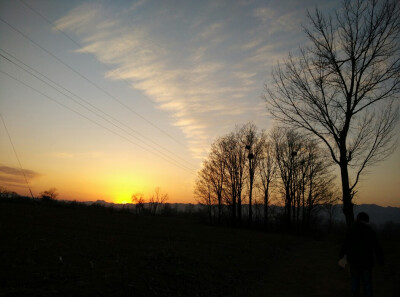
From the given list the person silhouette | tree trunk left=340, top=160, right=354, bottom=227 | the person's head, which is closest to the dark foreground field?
the person silhouette

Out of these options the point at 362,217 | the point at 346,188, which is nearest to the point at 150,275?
the point at 362,217

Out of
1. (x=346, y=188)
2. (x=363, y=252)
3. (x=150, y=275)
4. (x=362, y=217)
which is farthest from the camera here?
(x=346, y=188)

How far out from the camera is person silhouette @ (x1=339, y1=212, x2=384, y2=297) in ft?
21.4

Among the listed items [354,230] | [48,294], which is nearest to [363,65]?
[354,230]

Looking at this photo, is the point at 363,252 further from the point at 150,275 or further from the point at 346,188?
the point at 346,188

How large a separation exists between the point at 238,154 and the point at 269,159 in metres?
6.22

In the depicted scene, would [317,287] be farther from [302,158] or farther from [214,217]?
[214,217]

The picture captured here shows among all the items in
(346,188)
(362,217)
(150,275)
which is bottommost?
(150,275)

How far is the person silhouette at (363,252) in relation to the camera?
6.52 m

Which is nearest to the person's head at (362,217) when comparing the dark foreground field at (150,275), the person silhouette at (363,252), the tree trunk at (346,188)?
the person silhouette at (363,252)

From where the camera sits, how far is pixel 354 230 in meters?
6.93

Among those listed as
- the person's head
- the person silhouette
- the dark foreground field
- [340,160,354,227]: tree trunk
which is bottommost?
the dark foreground field

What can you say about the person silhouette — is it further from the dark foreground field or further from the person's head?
the dark foreground field

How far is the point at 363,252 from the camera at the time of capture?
6.61 meters
